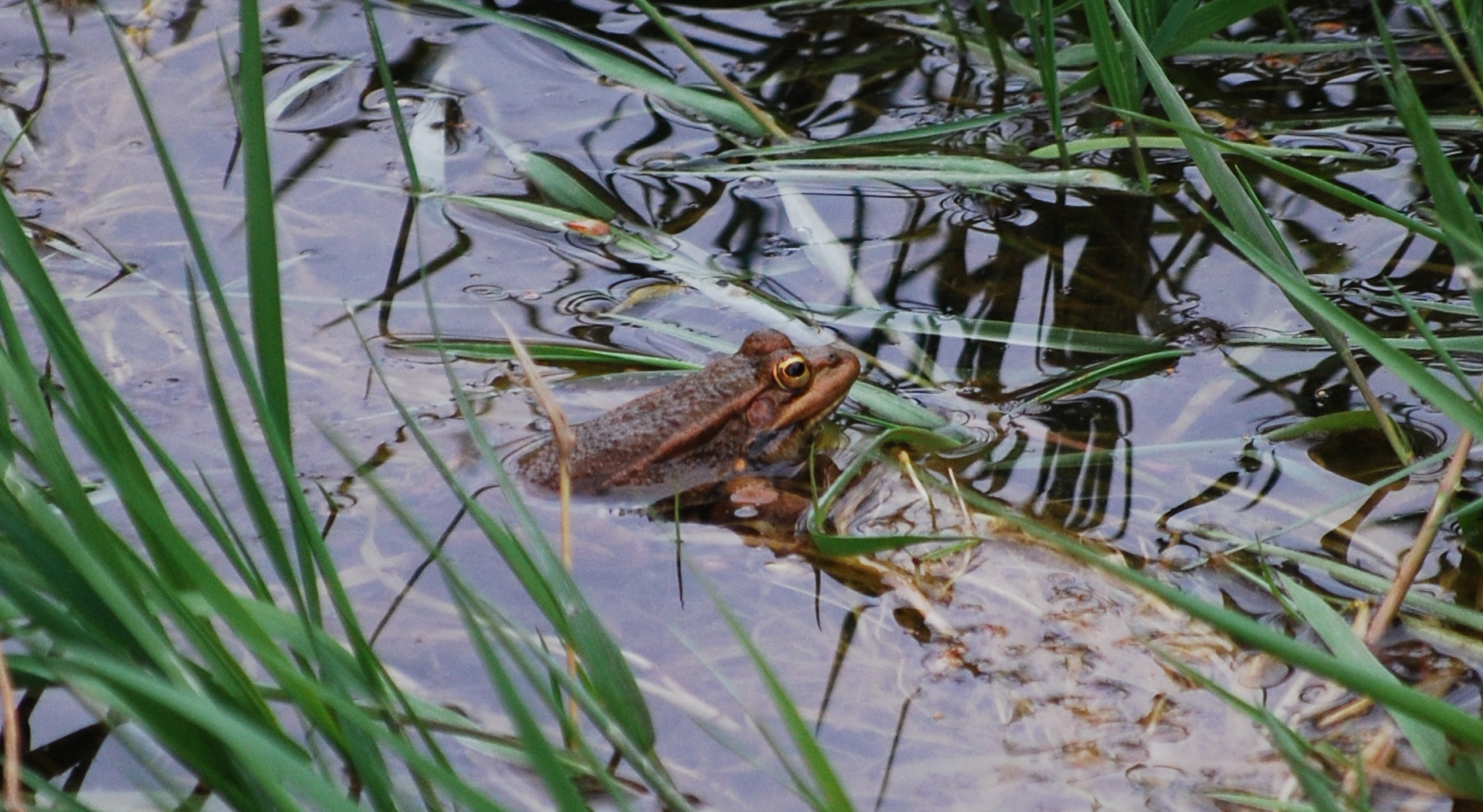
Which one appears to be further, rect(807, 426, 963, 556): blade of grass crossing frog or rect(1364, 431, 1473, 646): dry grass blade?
rect(807, 426, 963, 556): blade of grass crossing frog

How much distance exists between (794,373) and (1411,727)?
73.3 inches

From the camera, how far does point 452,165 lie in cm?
448

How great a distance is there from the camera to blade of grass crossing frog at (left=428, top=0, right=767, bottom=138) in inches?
171

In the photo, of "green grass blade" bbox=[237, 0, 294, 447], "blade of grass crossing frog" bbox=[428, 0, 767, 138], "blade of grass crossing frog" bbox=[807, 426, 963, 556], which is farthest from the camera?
"blade of grass crossing frog" bbox=[428, 0, 767, 138]

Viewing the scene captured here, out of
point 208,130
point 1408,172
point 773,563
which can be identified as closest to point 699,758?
point 773,563

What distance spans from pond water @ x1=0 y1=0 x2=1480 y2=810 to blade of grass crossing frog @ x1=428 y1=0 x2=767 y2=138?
18 centimetres

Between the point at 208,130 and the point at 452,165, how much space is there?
962 millimetres

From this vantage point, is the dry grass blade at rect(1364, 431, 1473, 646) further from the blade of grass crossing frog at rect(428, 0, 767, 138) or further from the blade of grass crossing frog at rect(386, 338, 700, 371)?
the blade of grass crossing frog at rect(428, 0, 767, 138)

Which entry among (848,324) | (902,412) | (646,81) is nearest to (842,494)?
(902,412)

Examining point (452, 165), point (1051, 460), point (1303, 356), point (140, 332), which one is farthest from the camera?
point (452, 165)

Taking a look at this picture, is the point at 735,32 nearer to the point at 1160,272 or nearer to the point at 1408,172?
the point at 1160,272

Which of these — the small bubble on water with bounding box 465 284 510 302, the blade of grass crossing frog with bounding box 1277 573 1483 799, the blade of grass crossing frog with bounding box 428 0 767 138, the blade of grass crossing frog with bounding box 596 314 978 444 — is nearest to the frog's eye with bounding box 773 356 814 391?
the blade of grass crossing frog with bounding box 596 314 978 444

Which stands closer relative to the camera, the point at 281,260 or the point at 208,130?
the point at 281,260

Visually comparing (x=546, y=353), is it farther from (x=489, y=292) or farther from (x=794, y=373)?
(x=794, y=373)
